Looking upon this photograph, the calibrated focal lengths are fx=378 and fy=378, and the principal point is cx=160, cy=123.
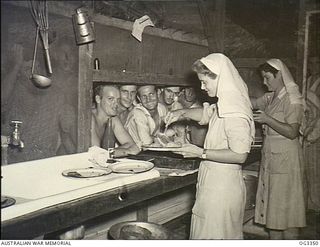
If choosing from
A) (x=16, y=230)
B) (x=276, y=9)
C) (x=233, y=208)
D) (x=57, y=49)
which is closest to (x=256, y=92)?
(x=276, y=9)

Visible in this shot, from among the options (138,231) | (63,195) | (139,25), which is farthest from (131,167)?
(139,25)

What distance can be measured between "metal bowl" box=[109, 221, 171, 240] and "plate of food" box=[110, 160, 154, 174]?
26 centimetres

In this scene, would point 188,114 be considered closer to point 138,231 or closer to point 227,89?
point 227,89

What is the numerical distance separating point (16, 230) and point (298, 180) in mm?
2066

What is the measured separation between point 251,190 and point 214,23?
4.91 feet

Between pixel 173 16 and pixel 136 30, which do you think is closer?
pixel 136 30

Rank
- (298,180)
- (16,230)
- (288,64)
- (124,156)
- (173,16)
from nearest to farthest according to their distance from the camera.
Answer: (16,230)
(124,156)
(298,180)
(173,16)
(288,64)

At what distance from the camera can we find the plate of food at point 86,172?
1.76m

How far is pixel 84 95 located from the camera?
87.0 inches

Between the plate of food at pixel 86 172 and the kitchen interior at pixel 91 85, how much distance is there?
0.03 meters

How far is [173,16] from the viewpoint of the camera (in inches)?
125

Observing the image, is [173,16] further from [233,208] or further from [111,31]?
[233,208]

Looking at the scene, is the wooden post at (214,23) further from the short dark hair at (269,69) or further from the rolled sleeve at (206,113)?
the rolled sleeve at (206,113)

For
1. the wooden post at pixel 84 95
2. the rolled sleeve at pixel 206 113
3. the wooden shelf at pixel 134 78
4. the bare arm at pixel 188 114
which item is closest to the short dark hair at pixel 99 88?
the wooden shelf at pixel 134 78
